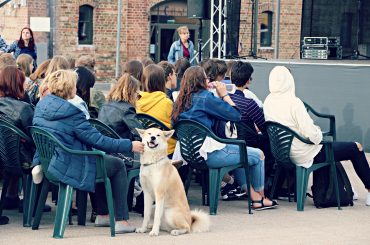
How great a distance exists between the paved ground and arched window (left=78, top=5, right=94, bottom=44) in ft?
78.5

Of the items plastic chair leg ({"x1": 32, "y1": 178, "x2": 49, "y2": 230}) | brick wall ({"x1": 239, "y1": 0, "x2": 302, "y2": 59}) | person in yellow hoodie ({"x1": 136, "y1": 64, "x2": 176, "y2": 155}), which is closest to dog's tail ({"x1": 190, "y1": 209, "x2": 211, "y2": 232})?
plastic chair leg ({"x1": 32, "y1": 178, "x2": 49, "y2": 230})

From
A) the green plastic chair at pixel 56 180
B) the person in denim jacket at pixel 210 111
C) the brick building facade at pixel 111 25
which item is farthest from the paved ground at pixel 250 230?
the brick building facade at pixel 111 25

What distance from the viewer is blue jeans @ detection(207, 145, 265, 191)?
31.8ft

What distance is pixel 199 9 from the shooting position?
2116 cm

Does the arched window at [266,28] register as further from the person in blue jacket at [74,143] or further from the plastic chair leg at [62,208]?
the plastic chair leg at [62,208]

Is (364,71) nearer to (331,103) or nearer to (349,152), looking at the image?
(331,103)

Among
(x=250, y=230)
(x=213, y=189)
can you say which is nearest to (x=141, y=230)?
(x=250, y=230)

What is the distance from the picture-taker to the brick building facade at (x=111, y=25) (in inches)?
1284

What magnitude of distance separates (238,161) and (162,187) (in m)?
1.38

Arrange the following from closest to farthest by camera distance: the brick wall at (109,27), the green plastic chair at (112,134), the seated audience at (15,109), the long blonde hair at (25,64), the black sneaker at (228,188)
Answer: the seated audience at (15,109)
the green plastic chair at (112,134)
the black sneaker at (228,188)
the long blonde hair at (25,64)
the brick wall at (109,27)

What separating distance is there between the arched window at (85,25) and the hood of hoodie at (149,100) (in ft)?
78.5

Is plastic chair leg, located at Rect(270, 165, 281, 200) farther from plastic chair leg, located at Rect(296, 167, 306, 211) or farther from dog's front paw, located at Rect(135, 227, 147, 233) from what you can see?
dog's front paw, located at Rect(135, 227, 147, 233)

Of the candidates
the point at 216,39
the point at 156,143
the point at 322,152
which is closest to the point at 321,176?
the point at 322,152

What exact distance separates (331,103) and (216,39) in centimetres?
549
